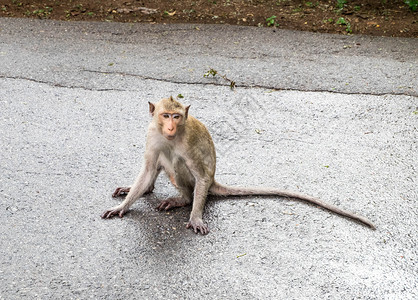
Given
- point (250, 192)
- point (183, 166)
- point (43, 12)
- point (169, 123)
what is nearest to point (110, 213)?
point (183, 166)

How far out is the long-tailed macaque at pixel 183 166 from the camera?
383 centimetres

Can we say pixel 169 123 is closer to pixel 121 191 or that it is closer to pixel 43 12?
pixel 121 191

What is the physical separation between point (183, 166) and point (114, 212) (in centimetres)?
68

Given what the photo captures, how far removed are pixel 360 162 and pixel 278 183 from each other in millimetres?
945

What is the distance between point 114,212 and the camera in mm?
4035

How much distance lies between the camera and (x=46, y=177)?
14.9 feet

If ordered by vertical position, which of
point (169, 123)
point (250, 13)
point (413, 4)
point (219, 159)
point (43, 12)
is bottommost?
point (219, 159)

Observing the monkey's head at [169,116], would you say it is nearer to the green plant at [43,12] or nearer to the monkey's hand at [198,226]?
the monkey's hand at [198,226]

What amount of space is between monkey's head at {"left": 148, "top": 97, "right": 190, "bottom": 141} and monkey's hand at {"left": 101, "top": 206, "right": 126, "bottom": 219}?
78cm

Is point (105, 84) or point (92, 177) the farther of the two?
point (105, 84)


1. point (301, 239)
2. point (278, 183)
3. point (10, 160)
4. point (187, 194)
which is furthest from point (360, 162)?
point (10, 160)

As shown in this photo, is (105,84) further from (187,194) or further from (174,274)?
(174,274)

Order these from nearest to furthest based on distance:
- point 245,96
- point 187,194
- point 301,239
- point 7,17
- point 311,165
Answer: point 301,239 < point 187,194 < point 311,165 < point 245,96 < point 7,17

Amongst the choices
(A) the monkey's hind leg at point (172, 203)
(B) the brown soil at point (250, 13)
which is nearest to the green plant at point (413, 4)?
(B) the brown soil at point (250, 13)
